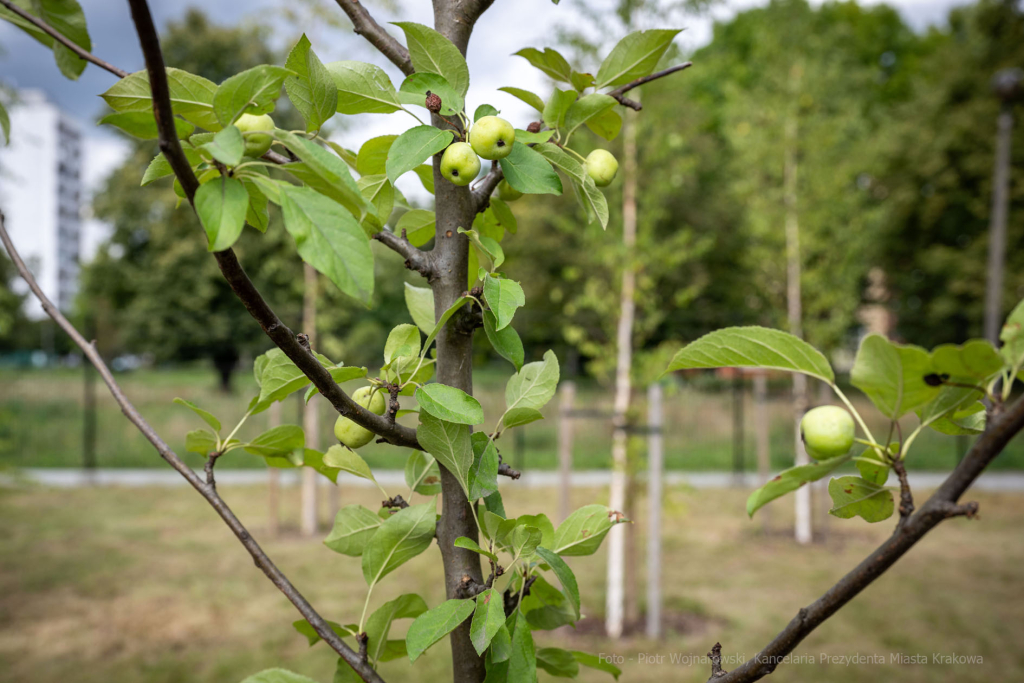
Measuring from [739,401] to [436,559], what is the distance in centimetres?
594

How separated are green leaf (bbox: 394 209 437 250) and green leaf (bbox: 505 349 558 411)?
→ 0.71 ft

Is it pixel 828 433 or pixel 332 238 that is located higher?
pixel 332 238

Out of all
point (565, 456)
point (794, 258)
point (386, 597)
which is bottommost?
point (386, 597)

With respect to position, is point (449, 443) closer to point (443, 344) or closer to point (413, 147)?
point (443, 344)

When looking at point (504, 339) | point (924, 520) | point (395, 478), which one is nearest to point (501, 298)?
point (504, 339)

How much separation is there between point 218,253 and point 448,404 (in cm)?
23

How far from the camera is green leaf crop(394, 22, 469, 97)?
24.9 inches

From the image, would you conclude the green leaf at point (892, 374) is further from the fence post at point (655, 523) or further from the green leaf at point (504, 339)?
the fence post at point (655, 523)

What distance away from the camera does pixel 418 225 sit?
828 mm

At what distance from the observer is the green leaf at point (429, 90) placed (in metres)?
0.64

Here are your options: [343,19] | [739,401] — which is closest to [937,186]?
[739,401]

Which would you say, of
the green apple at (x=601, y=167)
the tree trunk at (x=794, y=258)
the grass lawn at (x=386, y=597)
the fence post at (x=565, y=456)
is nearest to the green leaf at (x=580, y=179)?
the green apple at (x=601, y=167)

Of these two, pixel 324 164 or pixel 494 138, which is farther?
pixel 494 138

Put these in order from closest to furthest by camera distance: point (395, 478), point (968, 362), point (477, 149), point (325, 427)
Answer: point (968, 362) → point (477, 149) → point (395, 478) → point (325, 427)
